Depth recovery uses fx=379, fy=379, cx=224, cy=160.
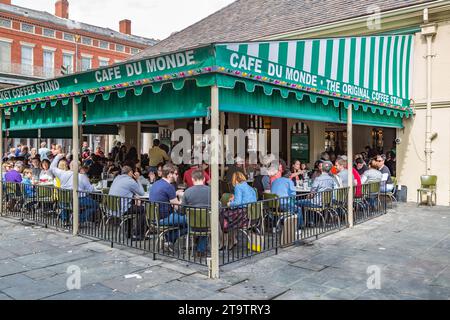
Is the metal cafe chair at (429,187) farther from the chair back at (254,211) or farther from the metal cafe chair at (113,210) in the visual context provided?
the metal cafe chair at (113,210)

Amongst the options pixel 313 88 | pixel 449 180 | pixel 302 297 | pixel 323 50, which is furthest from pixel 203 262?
pixel 449 180

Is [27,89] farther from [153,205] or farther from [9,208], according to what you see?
[153,205]

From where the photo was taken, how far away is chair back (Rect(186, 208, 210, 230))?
18.1ft

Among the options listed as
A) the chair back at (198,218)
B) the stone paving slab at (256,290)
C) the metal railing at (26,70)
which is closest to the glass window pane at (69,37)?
the metal railing at (26,70)

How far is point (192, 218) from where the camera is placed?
5.61 metres

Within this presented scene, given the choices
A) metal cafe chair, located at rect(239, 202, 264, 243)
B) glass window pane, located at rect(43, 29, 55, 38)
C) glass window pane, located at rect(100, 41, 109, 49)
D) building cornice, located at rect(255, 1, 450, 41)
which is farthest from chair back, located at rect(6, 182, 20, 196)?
glass window pane, located at rect(100, 41, 109, 49)

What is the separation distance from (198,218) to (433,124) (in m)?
9.35

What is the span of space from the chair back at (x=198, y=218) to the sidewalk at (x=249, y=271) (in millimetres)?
653

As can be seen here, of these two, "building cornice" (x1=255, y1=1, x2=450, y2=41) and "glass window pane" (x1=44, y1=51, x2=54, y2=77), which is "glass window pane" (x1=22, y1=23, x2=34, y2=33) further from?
"building cornice" (x1=255, y1=1, x2=450, y2=41)

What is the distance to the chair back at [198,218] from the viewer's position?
5.51 meters

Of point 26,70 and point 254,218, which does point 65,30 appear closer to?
point 26,70

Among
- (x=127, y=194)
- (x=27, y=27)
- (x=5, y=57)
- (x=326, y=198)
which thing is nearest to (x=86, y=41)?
(x=27, y=27)

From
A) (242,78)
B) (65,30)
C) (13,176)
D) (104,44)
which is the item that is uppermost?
(65,30)
